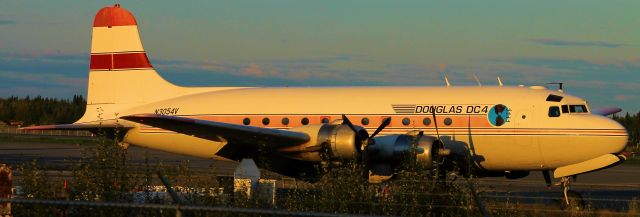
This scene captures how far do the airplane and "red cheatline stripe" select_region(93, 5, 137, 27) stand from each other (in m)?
2.86

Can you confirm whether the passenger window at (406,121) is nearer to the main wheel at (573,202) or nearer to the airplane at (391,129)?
the airplane at (391,129)

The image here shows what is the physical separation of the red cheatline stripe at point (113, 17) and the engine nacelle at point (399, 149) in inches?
363

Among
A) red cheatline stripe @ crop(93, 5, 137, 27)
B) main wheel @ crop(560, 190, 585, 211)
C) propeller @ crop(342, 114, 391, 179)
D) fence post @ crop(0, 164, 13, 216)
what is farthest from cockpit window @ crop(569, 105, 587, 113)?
fence post @ crop(0, 164, 13, 216)

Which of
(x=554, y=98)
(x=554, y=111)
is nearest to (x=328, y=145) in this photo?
(x=554, y=111)

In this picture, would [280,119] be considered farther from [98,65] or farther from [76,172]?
[76,172]

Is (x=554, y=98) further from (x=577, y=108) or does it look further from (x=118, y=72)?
(x=118, y=72)

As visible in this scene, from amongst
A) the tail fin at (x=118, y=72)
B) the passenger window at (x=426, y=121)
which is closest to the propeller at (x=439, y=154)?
the passenger window at (x=426, y=121)

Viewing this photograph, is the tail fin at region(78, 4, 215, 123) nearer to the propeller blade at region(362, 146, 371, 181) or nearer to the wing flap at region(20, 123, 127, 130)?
the wing flap at region(20, 123, 127, 130)

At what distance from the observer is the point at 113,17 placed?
26297 mm

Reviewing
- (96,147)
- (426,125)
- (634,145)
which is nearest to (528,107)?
(426,125)

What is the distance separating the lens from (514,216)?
1361cm

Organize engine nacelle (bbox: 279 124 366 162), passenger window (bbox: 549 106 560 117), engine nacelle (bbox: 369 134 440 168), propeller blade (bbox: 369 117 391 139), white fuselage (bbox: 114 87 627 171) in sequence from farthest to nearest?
propeller blade (bbox: 369 117 391 139) → passenger window (bbox: 549 106 560 117) → white fuselage (bbox: 114 87 627 171) → engine nacelle (bbox: 369 134 440 168) → engine nacelle (bbox: 279 124 366 162)

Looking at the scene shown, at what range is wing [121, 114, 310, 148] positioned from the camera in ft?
63.8

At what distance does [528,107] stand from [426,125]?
7.59ft
